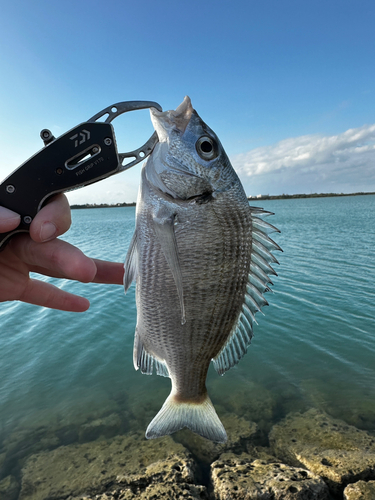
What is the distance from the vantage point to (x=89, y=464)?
5656mm

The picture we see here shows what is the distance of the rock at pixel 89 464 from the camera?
5.14 meters

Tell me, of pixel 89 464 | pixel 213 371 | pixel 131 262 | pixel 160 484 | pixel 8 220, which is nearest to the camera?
pixel 8 220

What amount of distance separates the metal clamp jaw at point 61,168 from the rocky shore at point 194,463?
4262 millimetres

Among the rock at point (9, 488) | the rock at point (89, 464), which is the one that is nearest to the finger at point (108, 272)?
the rock at point (89, 464)

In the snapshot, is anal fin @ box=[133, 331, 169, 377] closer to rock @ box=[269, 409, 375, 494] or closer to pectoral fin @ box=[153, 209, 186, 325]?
pectoral fin @ box=[153, 209, 186, 325]

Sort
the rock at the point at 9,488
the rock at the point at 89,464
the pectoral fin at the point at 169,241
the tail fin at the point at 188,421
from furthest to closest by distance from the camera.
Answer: the rock at the point at 9,488 → the rock at the point at 89,464 → the tail fin at the point at 188,421 → the pectoral fin at the point at 169,241

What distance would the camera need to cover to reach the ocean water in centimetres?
757

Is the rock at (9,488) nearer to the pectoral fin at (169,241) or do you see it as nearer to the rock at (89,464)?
the rock at (89,464)

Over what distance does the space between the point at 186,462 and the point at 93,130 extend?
17.0 feet

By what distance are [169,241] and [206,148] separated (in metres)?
0.70

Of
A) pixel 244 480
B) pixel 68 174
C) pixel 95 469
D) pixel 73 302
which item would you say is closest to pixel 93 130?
pixel 68 174

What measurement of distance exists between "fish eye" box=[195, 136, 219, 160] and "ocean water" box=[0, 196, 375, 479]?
6.35 meters

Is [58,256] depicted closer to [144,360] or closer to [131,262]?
[131,262]

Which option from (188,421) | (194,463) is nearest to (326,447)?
(194,463)
